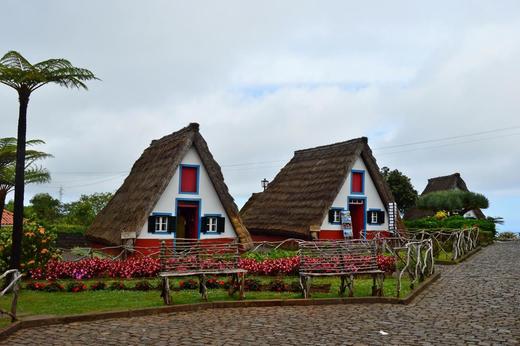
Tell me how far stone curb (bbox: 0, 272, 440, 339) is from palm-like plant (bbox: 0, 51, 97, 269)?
3001 millimetres

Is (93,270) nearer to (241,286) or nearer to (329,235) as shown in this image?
(241,286)

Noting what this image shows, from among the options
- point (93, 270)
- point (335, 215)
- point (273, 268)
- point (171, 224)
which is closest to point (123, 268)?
point (93, 270)

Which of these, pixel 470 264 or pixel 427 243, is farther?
pixel 470 264

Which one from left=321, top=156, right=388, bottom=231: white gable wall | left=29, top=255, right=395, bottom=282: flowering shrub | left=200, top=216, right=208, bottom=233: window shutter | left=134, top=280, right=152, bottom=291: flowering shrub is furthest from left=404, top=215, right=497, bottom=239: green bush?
left=134, top=280, right=152, bottom=291: flowering shrub

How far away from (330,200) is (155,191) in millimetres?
8341

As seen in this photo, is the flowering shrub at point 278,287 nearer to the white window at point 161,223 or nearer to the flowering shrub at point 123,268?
the flowering shrub at point 123,268

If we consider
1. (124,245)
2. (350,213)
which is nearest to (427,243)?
(124,245)

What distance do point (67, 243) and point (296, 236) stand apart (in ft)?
50.8

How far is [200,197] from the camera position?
2245cm

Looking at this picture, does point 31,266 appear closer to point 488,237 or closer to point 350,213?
point 350,213

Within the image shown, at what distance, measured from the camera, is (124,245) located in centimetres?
1970

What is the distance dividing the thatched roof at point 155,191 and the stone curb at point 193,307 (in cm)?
983

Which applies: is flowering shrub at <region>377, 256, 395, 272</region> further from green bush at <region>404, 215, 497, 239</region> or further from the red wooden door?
green bush at <region>404, 215, 497, 239</region>

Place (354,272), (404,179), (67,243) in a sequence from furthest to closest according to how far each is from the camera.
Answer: (404,179) → (67,243) → (354,272)
